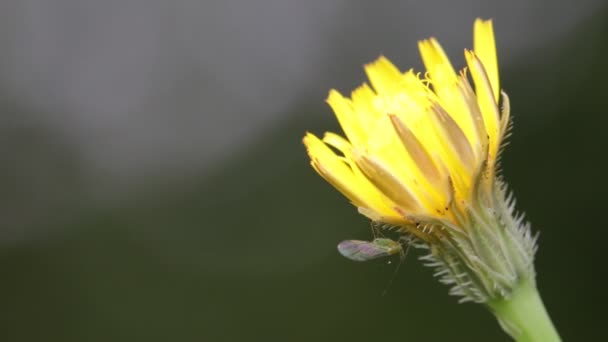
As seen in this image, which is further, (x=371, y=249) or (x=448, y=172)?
(x=371, y=249)

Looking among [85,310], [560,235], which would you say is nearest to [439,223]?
[560,235]

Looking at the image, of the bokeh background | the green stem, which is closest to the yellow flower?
the green stem

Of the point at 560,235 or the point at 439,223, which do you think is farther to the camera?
the point at 560,235

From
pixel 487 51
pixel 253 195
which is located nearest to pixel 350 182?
pixel 487 51

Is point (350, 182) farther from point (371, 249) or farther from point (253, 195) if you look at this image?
point (253, 195)

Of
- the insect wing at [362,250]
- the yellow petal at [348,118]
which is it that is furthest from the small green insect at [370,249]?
the yellow petal at [348,118]

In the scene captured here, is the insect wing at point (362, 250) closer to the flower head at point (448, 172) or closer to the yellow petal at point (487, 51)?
the flower head at point (448, 172)

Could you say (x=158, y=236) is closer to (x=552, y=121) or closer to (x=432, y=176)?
(x=552, y=121)
